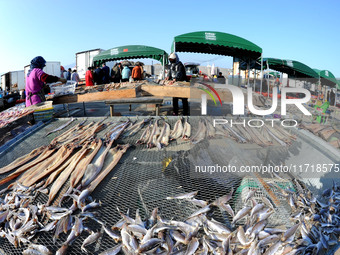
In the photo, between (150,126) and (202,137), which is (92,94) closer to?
(150,126)

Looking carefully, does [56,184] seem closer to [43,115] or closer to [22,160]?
[22,160]

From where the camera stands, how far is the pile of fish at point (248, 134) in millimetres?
3834

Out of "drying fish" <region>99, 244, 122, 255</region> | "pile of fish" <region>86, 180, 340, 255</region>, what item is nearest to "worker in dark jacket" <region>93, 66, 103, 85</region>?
"pile of fish" <region>86, 180, 340, 255</region>

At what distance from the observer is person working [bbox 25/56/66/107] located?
5.58 metres

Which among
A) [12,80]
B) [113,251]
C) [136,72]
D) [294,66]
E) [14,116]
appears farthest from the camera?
[12,80]

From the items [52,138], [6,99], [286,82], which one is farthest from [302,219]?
[286,82]

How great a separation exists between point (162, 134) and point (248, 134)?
151 centimetres

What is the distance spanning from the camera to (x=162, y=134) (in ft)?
13.4

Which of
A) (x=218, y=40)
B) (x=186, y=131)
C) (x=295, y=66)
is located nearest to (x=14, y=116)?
(x=186, y=131)

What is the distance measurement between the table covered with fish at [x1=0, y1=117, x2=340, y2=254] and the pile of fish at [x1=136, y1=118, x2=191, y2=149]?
0.03 metres

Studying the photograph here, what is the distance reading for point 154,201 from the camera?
259 centimetres

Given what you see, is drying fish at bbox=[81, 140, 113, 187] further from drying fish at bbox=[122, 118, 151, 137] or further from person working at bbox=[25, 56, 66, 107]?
person working at bbox=[25, 56, 66, 107]

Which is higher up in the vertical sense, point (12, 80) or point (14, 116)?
point (12, 80)

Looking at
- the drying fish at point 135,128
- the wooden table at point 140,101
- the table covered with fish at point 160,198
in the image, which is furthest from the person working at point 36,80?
the drying fish at point 135,128
